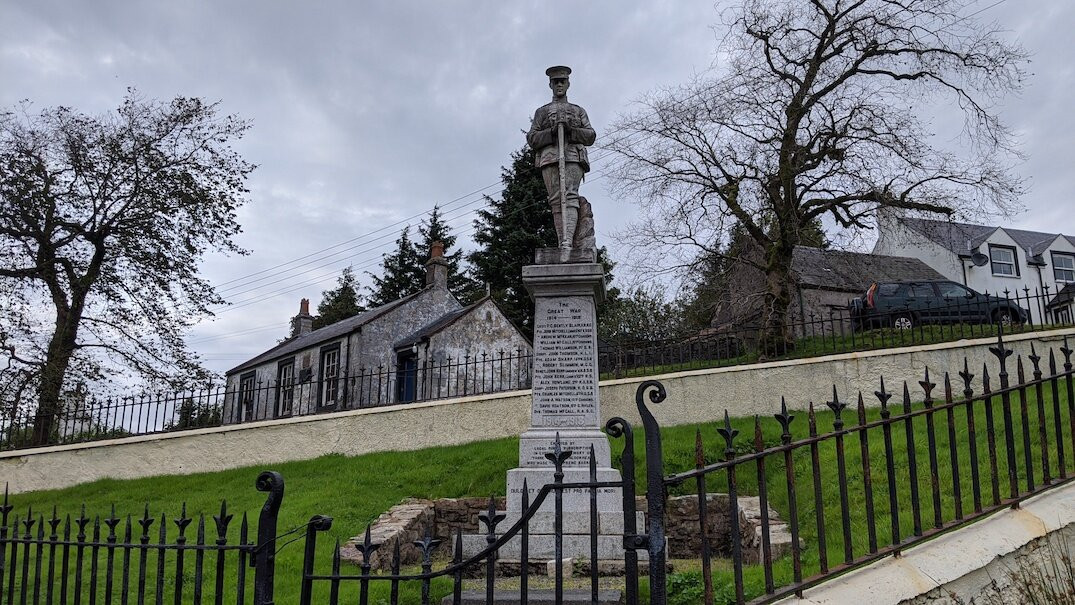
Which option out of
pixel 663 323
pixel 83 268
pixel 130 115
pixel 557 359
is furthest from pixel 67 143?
pixel 663 323

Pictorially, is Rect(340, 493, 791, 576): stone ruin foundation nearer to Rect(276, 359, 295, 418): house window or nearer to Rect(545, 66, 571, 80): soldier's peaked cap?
Rect(545, 66, 571, 80): soldier's peaked cap

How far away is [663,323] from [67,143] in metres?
20.2

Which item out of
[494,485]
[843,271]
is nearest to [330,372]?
[494,485]

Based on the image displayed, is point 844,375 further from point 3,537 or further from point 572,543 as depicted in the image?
point 3,537

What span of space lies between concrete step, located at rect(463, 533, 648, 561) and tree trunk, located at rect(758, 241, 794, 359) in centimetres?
847

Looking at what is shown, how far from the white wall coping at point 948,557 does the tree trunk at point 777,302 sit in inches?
412

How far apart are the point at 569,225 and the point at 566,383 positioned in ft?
5.94

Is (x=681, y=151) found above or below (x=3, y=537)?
above

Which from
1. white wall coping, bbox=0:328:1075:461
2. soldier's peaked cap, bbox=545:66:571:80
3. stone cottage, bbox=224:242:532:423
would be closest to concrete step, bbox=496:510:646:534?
soldier's peaked cap, bbox=545:66:571:80

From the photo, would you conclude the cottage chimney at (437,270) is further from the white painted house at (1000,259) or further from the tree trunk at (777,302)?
the white painted house at (1000,259)

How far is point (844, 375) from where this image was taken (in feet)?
41.1

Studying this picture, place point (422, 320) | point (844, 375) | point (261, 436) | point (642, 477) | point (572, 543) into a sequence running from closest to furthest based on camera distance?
1. point (572, 543)
2. point (642, 477)
3. point (844, 375)
4. point (261, 436)
5. point (422, 320)

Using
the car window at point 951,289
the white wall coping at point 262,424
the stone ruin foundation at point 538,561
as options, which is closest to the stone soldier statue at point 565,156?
the stone ruin foundation at point 538,561

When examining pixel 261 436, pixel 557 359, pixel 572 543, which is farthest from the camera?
pixel 261 436
